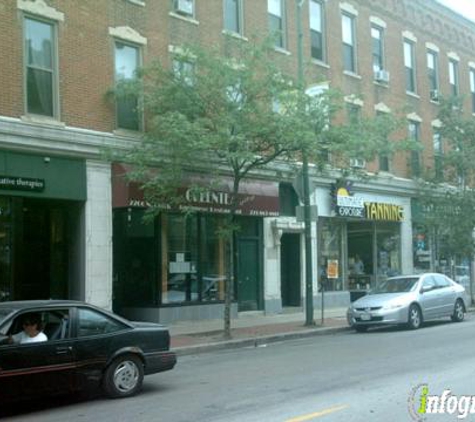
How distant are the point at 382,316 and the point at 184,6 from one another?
9.95 m

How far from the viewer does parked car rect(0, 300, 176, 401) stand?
8031mm

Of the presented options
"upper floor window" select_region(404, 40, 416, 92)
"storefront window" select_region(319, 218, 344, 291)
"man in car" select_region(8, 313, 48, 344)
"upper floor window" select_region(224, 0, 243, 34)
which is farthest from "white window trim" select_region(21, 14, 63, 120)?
"upper floor window" select_region(404, 40, 416, 92)

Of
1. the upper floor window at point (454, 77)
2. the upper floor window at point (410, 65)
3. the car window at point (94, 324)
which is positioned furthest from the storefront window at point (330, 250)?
the car window at point (94, 324)

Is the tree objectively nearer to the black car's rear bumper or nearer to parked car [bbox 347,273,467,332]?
parked car [bbox 347,273,467,332]

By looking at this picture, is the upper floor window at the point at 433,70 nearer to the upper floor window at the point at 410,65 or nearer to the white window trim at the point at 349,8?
the upper floor window at the point at 410,65

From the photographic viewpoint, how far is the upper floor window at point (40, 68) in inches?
635

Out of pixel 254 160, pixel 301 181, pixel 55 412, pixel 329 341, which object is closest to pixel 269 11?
pixel 301 181

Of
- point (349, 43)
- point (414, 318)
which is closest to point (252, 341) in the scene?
point (414, 318)

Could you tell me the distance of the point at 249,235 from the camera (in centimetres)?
2130

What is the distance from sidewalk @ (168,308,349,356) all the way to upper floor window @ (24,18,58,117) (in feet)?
20.2

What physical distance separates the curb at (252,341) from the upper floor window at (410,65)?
45.6 ft

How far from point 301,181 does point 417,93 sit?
1208 cm

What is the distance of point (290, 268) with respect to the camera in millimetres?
23625

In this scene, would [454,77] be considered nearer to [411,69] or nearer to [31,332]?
[411,69]
